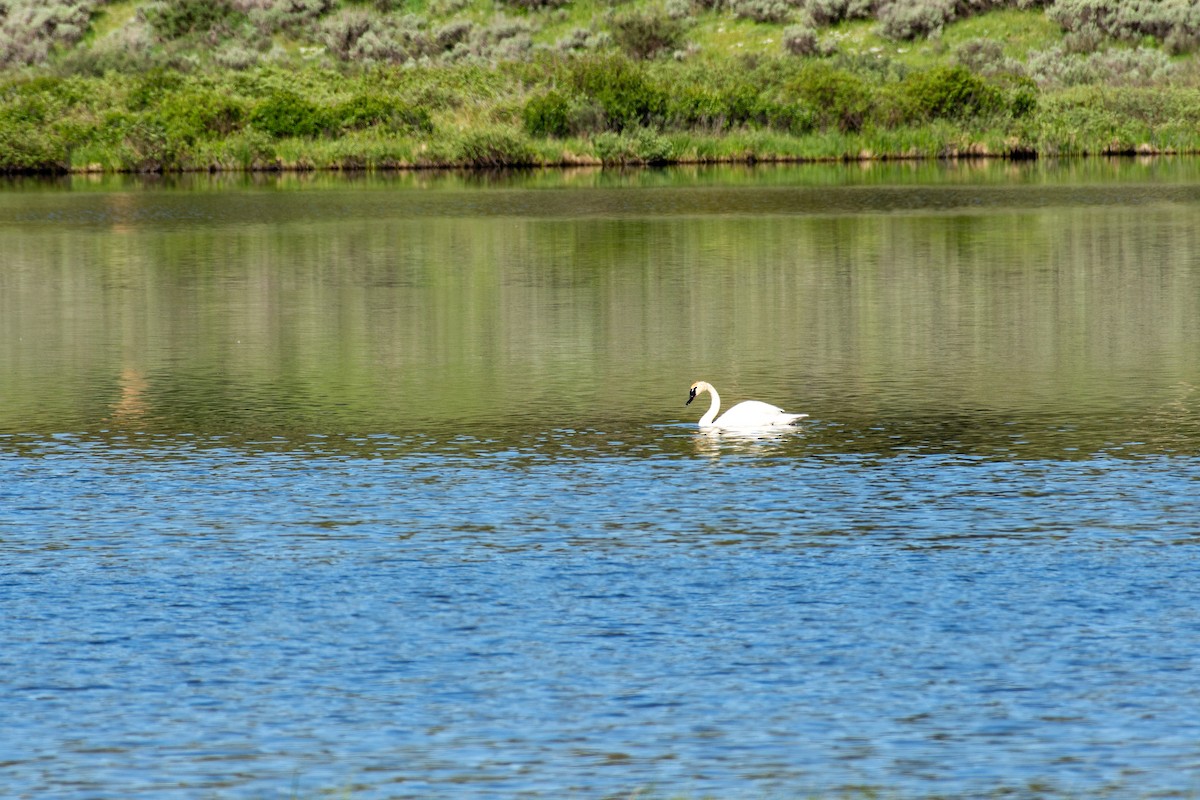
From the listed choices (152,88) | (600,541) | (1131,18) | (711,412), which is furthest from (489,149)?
(600,541)

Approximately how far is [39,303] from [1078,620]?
2311 centimetres

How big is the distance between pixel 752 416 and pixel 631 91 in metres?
60.4

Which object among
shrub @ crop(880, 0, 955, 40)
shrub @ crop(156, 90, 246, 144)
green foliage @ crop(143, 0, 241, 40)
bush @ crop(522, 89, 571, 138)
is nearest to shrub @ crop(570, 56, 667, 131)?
bush @ crop(522, 89, 571, 138)

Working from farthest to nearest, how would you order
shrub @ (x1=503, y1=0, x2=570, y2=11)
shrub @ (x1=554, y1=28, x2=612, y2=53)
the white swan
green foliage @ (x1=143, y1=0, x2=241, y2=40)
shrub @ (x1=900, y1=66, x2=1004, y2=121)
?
shrub @ (x1=503, y1=0, x2=570, y2=11)
green foliage @ (x1=143, y1=0, x2=241, y2=40)
shrub @ (x1=554, y1=28, x2=612, y2=53)
shrub @ (x1=900, y1=66, x2=1004, y2=121)
the white swan

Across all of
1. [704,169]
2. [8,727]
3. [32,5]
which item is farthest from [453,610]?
[32,5]

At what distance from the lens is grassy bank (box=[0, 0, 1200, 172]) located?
7556 centimetres

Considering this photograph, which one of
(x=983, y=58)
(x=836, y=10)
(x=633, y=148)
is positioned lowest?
(x=633, y=148)

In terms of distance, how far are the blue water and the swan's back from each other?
3.26 ft

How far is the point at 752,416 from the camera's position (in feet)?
60.1

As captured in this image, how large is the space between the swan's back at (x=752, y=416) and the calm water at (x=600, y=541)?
31 cm

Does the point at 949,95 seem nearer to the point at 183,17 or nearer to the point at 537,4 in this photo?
the point at 537,4

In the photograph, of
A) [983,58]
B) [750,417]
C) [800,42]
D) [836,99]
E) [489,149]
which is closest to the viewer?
[750,417]

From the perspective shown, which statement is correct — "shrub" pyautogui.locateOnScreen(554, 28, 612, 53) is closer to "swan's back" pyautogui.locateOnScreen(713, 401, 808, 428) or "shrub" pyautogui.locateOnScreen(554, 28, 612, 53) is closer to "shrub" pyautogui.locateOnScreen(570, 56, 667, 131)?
"shrub" pyautogui.locateOnScreen(570, 56, 667, 131)

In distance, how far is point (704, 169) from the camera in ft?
235
